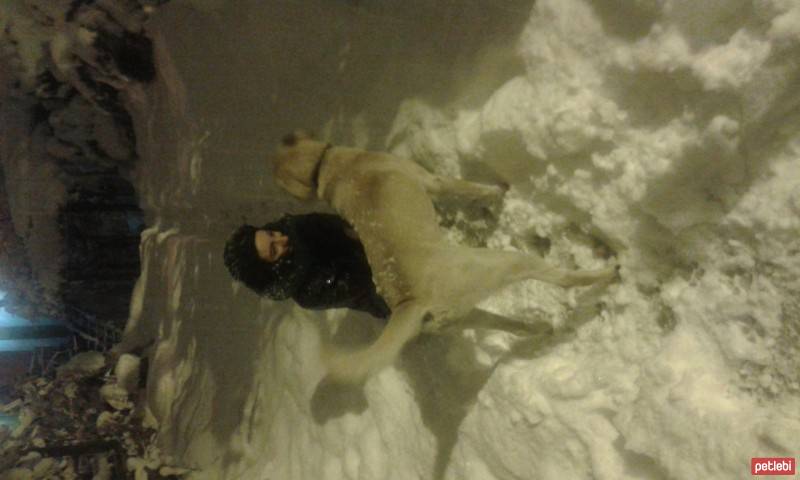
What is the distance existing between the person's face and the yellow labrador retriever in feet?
0.89

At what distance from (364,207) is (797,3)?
130cm

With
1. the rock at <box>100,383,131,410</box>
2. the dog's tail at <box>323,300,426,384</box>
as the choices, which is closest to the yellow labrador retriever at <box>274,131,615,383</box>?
the dog's tail at <box>323,300,426,384</box>

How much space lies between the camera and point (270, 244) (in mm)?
1720

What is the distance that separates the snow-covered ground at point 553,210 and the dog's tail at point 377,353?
497 millimetres

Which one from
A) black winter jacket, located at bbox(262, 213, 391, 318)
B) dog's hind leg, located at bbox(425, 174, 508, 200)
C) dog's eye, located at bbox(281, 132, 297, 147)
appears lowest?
black winter jacket, located at bbox(262, 213, 391, 318)

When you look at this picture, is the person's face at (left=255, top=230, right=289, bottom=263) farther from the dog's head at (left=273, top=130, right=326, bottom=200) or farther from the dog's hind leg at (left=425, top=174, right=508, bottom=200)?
the dog's hind leg at (left=425, top=174, right=508, bottom=200)

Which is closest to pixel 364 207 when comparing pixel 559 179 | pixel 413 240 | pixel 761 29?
pixel 413 240

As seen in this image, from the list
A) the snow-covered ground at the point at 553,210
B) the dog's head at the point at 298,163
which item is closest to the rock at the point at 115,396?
the snow-covered ground at the point at 553,210

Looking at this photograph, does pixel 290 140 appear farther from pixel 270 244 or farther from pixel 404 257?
pixel 404 257

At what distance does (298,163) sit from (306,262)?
1.57ft

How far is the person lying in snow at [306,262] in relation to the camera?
174 cm

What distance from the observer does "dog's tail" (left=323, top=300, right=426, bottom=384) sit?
1416 millimetres

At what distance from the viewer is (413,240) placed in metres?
1.69

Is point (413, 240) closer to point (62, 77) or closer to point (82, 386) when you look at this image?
point (62, 77)
